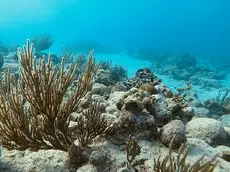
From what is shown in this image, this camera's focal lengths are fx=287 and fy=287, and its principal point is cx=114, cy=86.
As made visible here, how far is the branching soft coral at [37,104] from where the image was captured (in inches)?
140

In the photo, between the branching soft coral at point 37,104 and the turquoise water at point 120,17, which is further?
the turquoise water at point 120,17

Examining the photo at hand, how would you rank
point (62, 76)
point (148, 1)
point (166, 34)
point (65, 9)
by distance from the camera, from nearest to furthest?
point (62, 76), point (166, 34), point (65, 9), point (148, 1)

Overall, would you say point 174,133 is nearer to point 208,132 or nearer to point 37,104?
point 208,132

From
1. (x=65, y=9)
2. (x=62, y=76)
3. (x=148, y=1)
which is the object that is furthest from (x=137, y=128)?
(x=148, y=1)

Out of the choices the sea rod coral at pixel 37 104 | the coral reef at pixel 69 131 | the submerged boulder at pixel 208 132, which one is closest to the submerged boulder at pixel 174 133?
the coral reef at pixel 69 131

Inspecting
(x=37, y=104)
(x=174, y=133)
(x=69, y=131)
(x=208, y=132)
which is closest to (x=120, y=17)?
(x=208, y=132)

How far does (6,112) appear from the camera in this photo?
371 centimetres

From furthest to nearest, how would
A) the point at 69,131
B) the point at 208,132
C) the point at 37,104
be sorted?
the point at 208,132
the point at 69,131
the point at 37,104

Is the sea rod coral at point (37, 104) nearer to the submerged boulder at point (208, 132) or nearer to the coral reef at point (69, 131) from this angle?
the coral reef at point (69, 131)

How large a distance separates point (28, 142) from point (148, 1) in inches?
5317

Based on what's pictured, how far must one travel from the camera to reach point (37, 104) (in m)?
3.67

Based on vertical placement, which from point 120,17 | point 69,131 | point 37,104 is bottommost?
point 69,131

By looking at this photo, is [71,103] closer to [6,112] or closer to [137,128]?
[6,112]

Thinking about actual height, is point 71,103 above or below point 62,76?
below
